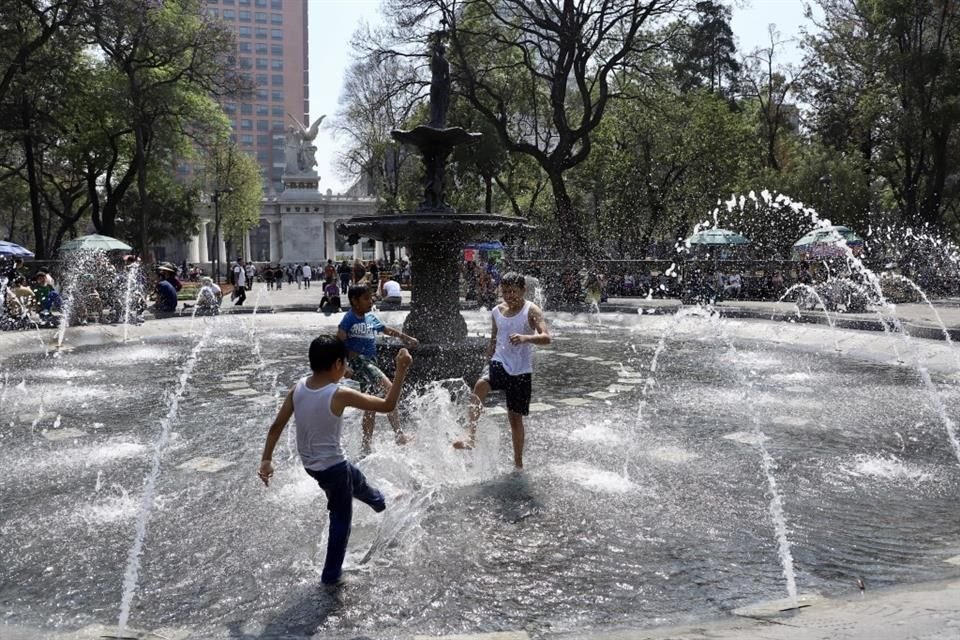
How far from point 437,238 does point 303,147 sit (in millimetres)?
56192

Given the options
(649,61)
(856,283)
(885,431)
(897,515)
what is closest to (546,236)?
(649,61)

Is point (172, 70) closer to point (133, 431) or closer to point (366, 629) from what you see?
point (133, 431)

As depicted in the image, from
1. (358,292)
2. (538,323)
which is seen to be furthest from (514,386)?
(358,292)

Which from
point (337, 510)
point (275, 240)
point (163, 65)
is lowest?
point (337, 510)

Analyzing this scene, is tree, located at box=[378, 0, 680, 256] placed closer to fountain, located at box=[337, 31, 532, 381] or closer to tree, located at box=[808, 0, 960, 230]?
tree, located at box=[808, 0, 960, 230]

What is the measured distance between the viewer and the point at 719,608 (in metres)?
3.94

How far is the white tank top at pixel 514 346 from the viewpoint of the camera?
6.27 meters

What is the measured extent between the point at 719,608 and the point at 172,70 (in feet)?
108

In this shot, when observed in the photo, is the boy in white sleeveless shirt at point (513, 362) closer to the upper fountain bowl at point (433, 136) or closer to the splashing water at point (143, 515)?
the splashing water at point (143, 515)

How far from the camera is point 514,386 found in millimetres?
6273

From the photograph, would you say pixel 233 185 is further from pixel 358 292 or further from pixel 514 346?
pixel 514 346

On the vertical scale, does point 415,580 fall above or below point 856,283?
below

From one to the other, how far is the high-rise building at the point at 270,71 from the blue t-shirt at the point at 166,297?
10493 centimetres

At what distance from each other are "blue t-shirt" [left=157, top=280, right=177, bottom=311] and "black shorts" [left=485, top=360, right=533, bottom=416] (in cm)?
1638
